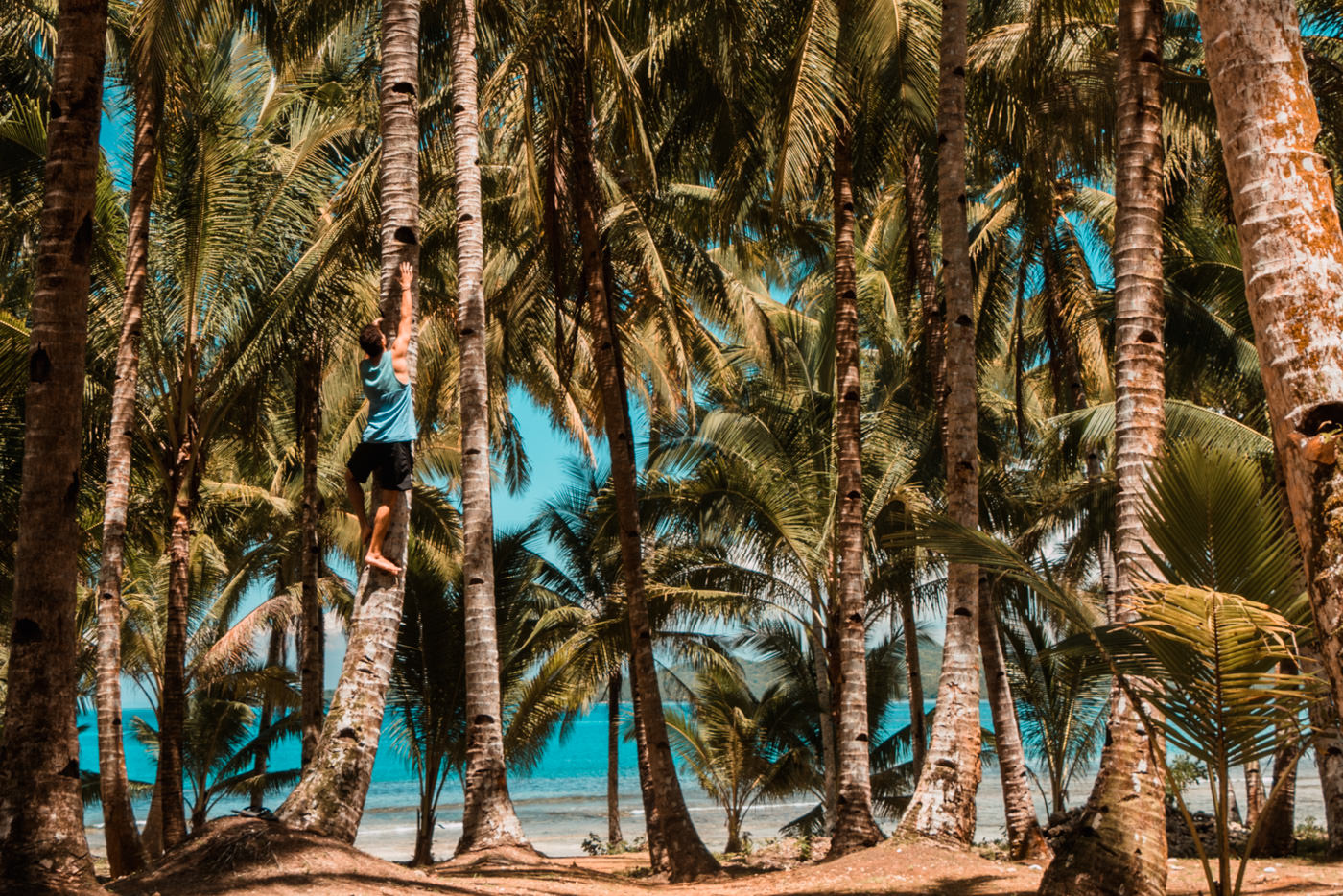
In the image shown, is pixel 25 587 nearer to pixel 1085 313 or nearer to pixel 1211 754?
pixel 1211 754

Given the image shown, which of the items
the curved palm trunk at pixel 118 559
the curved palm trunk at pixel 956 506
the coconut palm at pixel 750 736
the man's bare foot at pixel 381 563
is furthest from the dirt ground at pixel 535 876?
the coconut palm at pixel 750 736

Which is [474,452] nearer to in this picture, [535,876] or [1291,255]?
[535,876]

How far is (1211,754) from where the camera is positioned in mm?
5238

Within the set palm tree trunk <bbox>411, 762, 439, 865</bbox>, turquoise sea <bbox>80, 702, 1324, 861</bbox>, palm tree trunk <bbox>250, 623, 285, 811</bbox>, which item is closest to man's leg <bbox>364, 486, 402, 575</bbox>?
palm tree trunk <bbox>250, 623, 285, 811</bbox>

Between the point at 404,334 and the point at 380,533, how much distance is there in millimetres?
1224

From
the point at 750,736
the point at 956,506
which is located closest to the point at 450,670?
the point at 750,736

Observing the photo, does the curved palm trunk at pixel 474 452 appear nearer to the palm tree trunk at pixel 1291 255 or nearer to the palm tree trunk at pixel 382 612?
the palm tree trunk at pixel 382 612

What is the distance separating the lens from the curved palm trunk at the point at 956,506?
9078 mm

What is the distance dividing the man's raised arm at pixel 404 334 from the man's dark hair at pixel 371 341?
100 millimetres

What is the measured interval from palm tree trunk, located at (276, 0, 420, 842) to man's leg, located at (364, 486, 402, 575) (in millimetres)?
43

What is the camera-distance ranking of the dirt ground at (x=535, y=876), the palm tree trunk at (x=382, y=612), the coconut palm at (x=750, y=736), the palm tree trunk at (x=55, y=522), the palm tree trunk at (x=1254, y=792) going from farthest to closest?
1. the coconut palm at (x=750, y=736)
2. the palm tree trunk at (x=1254, y=792)
3. the palm tree trunk at (x=382, y=612)
4. the dirt ground at (x=535, y=876)
5. the palm tree trunk at (x=55, y=522)

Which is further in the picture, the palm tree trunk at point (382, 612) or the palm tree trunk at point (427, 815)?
the palm tree trunk at point (427, 815)

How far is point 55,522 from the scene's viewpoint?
5113 millimetres

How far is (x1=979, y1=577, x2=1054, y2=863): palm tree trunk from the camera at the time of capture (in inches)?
408
